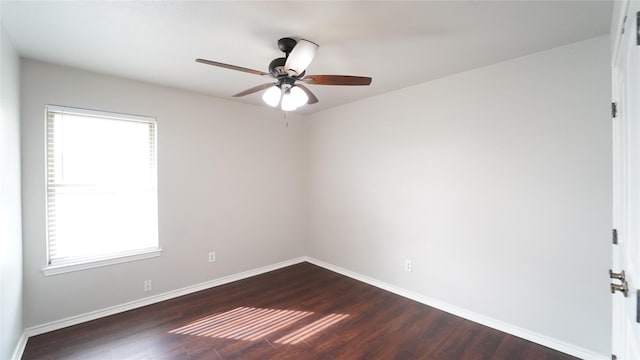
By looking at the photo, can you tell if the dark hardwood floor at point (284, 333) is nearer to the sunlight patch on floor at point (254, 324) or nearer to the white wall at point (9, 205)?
the sunlight patch on floor at point (254, 324)

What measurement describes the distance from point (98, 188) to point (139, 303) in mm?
1335

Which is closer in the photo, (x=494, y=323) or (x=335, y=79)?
(x=335, y=79)

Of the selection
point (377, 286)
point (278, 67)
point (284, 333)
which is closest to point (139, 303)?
point (284, 333)

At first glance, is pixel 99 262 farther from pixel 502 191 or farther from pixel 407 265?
pixel 502 191

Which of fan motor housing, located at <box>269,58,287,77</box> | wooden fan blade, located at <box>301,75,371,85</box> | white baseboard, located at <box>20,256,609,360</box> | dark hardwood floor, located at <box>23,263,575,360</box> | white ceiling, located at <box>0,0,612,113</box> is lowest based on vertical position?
dark hardwood floor, located at <box>23,263,575,360</box>

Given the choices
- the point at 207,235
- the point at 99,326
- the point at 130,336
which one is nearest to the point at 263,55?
the point at 207,235

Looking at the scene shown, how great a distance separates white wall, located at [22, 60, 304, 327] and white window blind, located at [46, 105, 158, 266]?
90 mm

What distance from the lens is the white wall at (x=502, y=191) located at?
2.04 m

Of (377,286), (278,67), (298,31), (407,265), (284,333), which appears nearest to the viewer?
(298,31)

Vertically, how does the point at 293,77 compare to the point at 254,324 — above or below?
above

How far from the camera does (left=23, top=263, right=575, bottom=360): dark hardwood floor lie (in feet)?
7.06

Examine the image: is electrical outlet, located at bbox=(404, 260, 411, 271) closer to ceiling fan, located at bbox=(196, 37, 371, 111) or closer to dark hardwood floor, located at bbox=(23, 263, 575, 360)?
dark hardwood floor, located at bbox=(23, 263, 575, 360)

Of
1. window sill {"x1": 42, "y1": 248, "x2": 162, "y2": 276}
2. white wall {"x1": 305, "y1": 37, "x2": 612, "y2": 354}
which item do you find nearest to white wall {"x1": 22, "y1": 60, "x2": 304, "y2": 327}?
window sill {"x1": 42, "y1": 248, "x2": 162, "y2": 276}

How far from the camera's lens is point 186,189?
3.26 m
